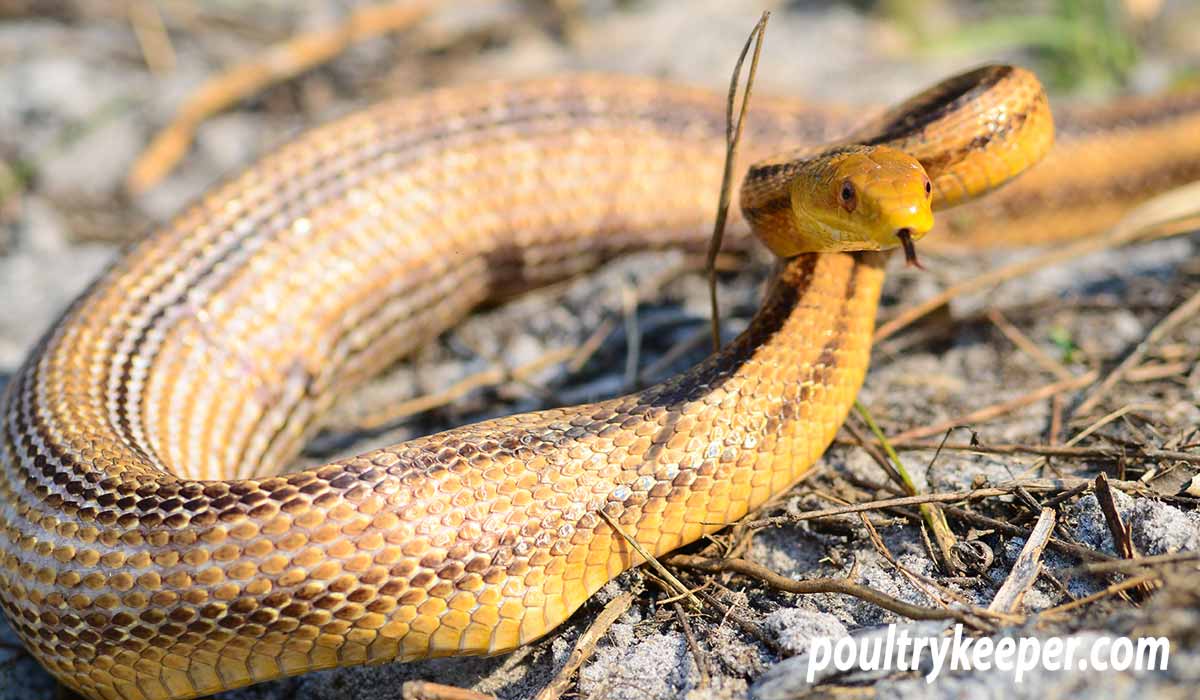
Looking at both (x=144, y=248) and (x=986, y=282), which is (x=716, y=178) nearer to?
(x=986, y=282)

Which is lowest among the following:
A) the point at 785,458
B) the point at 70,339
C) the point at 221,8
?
the point at 785,458

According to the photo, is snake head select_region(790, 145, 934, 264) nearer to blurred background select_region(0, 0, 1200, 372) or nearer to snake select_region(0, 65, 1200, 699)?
snake select_region(0, 65, 1200, 699)

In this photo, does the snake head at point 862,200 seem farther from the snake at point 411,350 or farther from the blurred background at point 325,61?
the blurred background at point 325,61

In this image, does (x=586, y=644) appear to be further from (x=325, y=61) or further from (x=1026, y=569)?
(x=325, y=61)

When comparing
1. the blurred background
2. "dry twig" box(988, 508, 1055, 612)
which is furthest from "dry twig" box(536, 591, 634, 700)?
the blurred background

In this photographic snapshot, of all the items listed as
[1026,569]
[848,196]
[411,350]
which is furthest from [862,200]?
[411,350]

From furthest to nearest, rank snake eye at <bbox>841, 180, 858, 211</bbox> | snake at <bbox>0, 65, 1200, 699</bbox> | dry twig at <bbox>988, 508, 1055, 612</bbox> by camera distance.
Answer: snake eye at <bbox>841, 180, 858, 211</bbox>, snake at <bbox>0, 65, 1200, 699</bbox>, dry twig at <bbox>988, 508, 1055, 612</bbox>

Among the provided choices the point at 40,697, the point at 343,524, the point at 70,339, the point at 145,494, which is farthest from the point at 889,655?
the point at 70,339
